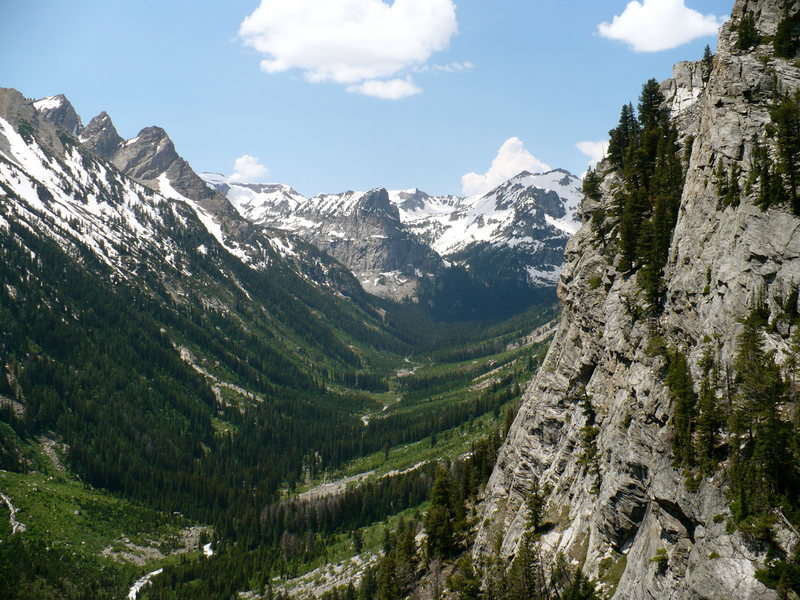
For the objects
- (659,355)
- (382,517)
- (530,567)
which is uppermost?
(659,355)

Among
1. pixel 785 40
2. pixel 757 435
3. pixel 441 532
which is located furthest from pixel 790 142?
pixel 441 532

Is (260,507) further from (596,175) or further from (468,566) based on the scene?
(596,175)

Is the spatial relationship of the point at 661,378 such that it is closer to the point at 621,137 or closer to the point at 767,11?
the point at 767,11

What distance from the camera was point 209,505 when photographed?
157 metres

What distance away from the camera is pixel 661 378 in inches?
1818

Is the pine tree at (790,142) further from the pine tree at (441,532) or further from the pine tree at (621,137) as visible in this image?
the pine tree at (441,532)

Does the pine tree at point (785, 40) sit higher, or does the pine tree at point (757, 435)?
the pine tree at point (785, 40)

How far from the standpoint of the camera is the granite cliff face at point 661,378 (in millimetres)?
36094

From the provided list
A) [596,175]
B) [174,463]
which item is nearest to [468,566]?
[596,175]

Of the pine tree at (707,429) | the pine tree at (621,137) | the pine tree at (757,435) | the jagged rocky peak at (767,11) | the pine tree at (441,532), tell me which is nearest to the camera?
the pine tree at (757,435)

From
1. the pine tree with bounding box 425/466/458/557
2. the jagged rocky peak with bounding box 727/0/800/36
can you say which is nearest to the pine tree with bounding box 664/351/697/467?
the jagged rocky peak with bounding box 727/0/800/36

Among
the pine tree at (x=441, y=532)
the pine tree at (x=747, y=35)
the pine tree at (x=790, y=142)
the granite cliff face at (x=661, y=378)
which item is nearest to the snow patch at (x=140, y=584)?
the pine tree at (x=441, y=532)

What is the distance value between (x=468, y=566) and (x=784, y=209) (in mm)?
49732

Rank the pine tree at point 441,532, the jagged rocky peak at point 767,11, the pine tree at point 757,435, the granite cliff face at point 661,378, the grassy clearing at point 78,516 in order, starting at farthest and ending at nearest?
the grassy clearing at point 78,516 → the pine tree at point 441,532 → the jagged rocky peak at point 767,11 → the granite cliff face at point 661,378 → the pine tree at point 757,435
